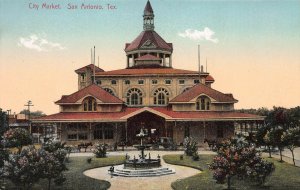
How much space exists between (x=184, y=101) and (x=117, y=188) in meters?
26.4

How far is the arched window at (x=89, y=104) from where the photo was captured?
47531 mm

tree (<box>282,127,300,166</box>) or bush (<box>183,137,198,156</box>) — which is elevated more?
tree (<box>282,127,300,166</box>)

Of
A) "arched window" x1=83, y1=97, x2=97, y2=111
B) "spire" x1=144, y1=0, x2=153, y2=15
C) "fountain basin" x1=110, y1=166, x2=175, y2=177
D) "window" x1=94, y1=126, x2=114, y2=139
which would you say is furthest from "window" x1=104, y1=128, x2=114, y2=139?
"spire" x1=144, y1=0, x2=153, y2=15

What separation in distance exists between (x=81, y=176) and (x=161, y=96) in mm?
28591

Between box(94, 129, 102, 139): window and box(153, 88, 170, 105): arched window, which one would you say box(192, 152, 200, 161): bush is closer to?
box(94, 129, 102, 139): window

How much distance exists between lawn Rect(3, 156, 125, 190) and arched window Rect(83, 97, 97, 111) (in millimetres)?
13400

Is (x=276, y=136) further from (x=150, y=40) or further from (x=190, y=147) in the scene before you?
(x=150, y=40)

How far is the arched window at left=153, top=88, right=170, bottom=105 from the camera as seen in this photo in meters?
53.0

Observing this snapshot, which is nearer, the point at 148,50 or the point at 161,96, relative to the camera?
the point at 161,96

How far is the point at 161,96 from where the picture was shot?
53125 mm

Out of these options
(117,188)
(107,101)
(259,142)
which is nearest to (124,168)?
(117,188)

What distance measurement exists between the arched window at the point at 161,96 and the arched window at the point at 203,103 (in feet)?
21.6

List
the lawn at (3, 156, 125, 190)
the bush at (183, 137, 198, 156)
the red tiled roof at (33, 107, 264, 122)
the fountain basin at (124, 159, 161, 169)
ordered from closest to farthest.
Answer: the lawn at (3, 156, 125, 190), the fountain basin at (124, 159, 161, 169), the bush at (183, 137, 198, 156), the red tiled roof at (33, 107, 264, 122)

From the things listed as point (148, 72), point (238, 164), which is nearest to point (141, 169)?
point (238, 164)
